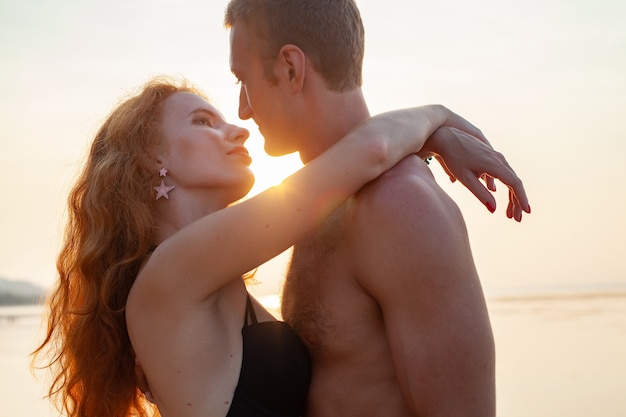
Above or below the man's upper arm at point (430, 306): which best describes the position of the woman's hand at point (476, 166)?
above

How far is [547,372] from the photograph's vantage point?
35.0 feet

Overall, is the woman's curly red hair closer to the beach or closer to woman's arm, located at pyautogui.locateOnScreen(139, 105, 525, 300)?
woman's arm, located at pyautogui.locateOnScreen(139, 105, 525, 300)

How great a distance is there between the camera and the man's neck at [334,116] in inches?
121

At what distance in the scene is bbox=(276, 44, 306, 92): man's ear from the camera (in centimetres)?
302

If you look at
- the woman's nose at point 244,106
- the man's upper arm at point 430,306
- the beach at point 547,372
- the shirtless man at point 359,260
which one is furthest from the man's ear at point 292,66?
the beach at point 547,372

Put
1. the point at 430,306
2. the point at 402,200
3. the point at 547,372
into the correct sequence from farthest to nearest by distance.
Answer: the point at 547,372, the point at 402,200, the point at 430,306

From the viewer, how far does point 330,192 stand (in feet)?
8.59

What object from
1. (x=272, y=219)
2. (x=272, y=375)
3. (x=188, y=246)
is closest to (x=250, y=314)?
(x=272, y=375)

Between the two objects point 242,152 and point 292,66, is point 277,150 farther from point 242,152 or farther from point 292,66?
point 292,66

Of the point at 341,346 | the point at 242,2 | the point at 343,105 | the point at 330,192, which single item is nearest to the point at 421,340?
the point at 341,346

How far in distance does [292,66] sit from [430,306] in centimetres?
122

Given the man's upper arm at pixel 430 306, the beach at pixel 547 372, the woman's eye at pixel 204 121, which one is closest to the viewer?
the man's upper arm at pixel 430 306

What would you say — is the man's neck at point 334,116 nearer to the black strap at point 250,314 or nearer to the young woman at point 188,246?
the young woman at point 188,246

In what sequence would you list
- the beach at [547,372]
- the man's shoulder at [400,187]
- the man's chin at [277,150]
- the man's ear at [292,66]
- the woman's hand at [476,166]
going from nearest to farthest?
the man's shoulder at [400,187], the woman's hand at [476,166], the man's ear at [292,66], the man's chin at [277,150], the beach at [547,372]
